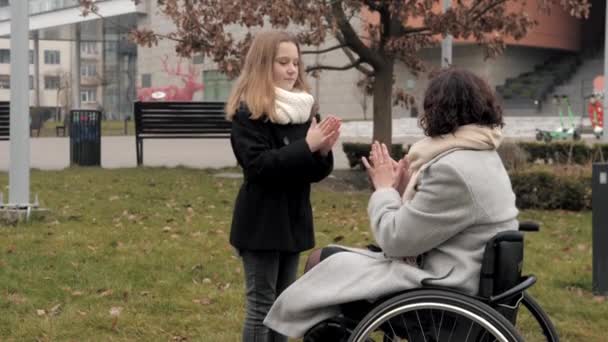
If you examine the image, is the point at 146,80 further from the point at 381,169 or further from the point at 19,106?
the point at 381,169

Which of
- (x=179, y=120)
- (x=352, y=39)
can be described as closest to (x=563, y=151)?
(x=352, y=39)

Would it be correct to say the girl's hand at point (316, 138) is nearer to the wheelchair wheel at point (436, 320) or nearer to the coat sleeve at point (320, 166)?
the coat sleeve at point (320, 166)

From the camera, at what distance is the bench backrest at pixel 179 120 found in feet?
50.4

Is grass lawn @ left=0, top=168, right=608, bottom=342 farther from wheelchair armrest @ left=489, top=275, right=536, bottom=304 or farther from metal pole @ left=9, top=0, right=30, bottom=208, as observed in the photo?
wheelchair armrest @ left=489, top=275, right=536, bottom=304

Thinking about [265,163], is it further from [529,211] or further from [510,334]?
[529,211]

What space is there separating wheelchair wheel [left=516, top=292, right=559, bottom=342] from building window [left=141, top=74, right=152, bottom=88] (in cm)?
6173

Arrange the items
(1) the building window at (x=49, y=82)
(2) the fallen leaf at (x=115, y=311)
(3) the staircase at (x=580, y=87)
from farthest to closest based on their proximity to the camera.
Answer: (1) the building window at (x=49, y=82), (3) the staircase at (x=580, y=87), (2) the fallen leaf at (x=115, y=311)

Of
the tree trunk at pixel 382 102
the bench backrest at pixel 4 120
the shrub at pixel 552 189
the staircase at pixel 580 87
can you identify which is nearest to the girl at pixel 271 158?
the shrub at pixel 552 189

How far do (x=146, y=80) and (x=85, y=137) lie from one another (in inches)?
2031

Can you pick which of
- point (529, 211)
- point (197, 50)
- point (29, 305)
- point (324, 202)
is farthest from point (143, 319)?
point (197, 50)

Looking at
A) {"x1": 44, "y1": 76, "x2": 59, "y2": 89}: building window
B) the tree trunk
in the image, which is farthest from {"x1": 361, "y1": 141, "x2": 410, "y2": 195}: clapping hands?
{"x1": 44, "y1": 76, "x2": 59, "y2": 89}: building window

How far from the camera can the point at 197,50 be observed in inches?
481

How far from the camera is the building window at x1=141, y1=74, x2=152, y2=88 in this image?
2557 inches

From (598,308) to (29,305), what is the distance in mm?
3532
